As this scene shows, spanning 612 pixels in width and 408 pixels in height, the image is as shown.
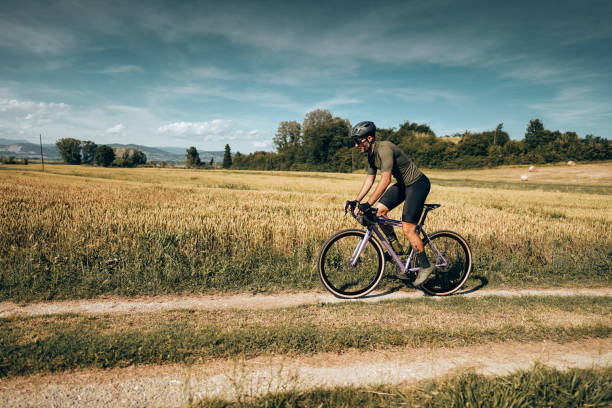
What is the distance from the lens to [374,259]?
6352mm

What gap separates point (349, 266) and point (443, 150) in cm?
7779

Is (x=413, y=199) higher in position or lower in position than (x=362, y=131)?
lower

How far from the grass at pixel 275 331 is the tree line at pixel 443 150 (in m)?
72.9

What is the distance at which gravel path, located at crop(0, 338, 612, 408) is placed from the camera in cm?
302

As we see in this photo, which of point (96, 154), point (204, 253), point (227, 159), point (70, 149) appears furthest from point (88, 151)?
point (204, 253)

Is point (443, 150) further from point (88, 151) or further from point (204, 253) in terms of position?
point (88, 151)

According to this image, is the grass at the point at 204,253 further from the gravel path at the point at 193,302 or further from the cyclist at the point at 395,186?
the cyclist at the point at 395,186

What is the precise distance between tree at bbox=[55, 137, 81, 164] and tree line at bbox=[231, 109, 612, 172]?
7836 cm

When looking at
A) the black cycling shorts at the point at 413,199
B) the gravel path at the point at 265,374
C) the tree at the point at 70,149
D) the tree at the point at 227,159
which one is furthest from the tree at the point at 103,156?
the gravel path at the point at 265,374

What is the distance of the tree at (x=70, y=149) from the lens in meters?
135

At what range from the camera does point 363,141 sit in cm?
552

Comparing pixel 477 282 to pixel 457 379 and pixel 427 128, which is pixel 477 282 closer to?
pixel 457 379

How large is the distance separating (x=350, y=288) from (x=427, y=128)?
369ft

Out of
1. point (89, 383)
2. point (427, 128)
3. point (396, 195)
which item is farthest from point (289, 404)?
point (427, 128)
